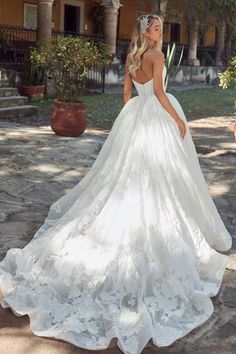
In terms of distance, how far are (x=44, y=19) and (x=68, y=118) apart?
705cm

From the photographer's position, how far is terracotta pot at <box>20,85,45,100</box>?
12.9m

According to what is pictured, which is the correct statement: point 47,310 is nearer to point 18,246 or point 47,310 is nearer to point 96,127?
point 18,246

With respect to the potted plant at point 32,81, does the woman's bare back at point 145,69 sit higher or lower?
higher

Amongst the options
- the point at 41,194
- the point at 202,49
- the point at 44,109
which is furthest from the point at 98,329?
the point at 202,49

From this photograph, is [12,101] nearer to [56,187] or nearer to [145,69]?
[56,187]

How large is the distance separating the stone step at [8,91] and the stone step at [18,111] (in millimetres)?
836

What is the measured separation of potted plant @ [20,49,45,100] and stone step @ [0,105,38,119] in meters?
1.82

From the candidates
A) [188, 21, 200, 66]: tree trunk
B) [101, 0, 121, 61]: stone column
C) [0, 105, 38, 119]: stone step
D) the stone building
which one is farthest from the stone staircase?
[188, 21, 200, 66]: tree trunk

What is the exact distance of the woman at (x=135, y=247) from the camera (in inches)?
107

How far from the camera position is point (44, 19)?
14.4 m

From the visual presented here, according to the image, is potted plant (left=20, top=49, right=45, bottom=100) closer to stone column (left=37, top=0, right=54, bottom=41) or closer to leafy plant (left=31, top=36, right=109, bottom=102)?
stone column (left=37, top=0, right=54, bottom=41)

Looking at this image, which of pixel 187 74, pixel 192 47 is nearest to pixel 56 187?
pixel 187 74

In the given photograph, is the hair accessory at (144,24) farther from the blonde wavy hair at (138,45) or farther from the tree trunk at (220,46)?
the tree trunk at (220,46)

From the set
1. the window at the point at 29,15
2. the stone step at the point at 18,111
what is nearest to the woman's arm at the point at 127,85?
the stone step at the point at 18,111
